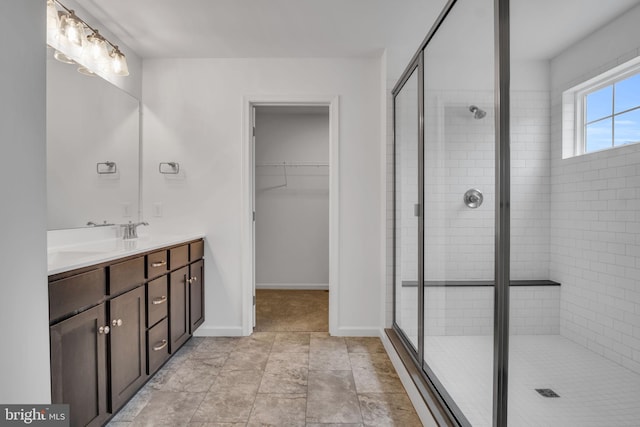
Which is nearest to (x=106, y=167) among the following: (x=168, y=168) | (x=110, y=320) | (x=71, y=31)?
(x=168, y=168)

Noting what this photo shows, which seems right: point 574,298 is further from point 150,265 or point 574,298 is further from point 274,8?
point 274,8

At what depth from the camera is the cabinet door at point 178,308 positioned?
7.55 feet

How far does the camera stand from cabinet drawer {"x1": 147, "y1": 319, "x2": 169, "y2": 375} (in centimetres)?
202

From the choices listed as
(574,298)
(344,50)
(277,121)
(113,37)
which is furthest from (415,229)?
(277,121)

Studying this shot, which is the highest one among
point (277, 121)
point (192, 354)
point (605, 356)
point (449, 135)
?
point (277, 121)

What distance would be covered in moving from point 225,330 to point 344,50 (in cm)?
251

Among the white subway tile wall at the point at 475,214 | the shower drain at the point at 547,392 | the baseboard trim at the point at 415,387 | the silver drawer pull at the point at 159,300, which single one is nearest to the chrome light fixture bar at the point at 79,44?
the silver drawer pull at the point at 159,300

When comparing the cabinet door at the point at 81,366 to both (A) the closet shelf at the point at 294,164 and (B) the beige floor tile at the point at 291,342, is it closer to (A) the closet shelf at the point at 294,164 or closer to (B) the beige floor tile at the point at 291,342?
(B) the beige floor tile at the point at 291,342

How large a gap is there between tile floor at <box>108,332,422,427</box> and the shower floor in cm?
52

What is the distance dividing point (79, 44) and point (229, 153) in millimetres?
1201

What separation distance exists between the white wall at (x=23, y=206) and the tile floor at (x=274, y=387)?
1.15 m

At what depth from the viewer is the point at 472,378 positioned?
144 centimetres

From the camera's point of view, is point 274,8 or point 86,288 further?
point 274,8

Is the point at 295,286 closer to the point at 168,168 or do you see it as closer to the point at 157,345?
the point at 168,168
